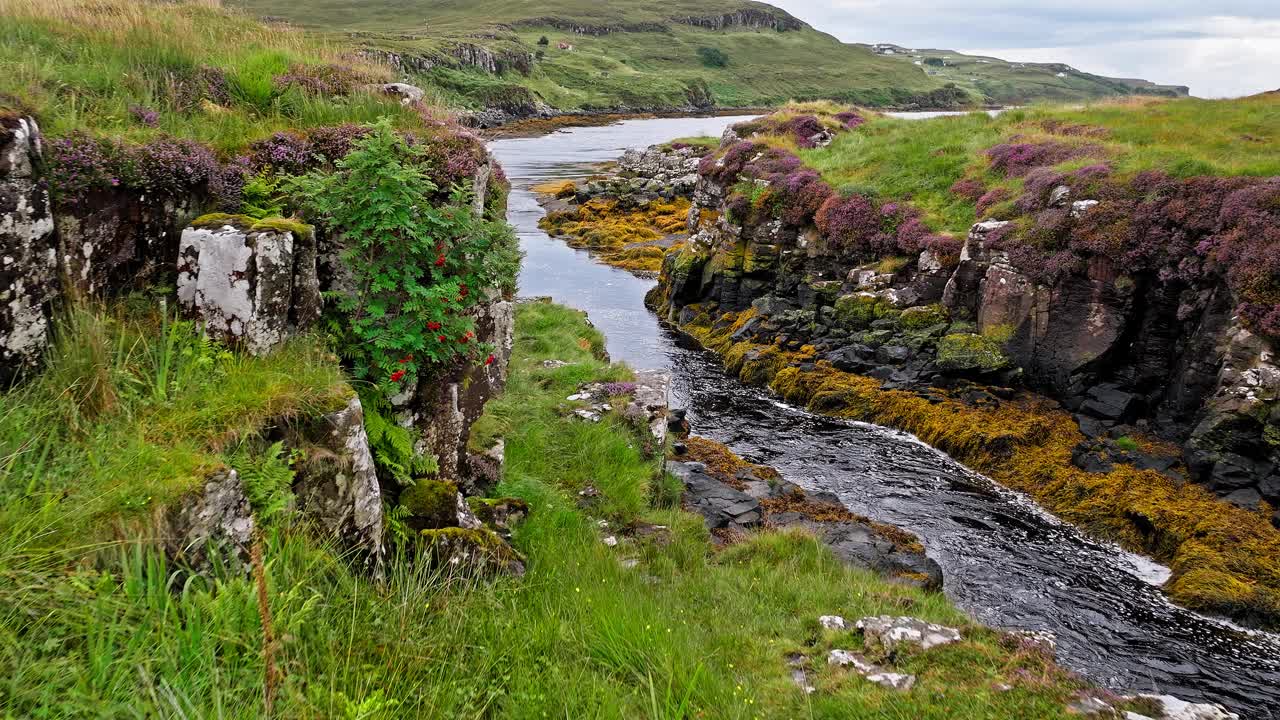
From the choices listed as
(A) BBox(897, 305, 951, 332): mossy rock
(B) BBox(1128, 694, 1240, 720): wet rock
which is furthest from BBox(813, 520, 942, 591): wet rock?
(A) BBox(897, 305, 951, 332): mossy rock

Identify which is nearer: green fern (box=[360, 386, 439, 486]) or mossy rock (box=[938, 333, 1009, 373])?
green fern (box=[360, 386, 439, 486])

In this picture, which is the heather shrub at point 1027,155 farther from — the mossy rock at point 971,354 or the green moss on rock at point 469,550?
the green moss on rock at point 469,550

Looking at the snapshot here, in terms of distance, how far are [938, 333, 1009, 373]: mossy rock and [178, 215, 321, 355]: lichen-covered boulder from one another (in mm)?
19882

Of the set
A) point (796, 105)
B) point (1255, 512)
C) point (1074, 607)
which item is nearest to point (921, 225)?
point (1255, 512)

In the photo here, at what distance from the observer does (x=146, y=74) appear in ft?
27.8

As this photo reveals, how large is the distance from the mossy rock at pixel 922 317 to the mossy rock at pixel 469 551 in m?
19.6

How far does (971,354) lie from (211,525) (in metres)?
21.2

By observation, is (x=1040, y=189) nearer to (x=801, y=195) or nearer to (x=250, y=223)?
(x=801, y=195)

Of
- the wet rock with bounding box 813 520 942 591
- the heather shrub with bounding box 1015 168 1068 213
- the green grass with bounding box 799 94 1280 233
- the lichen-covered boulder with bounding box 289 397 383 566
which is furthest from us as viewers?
the heather shrub with bounding box 1015 168 1068 213

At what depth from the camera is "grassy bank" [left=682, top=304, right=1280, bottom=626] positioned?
1333 cm

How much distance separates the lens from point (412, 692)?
4770mm

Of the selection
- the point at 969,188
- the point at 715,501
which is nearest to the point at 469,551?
the point at 715,501

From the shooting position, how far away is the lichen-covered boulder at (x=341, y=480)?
605cm

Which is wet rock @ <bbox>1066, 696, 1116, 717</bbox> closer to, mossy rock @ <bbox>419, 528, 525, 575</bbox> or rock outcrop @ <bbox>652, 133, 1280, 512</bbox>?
mossy rock @ <bbox>419, 528, 525, 575</bbox>
